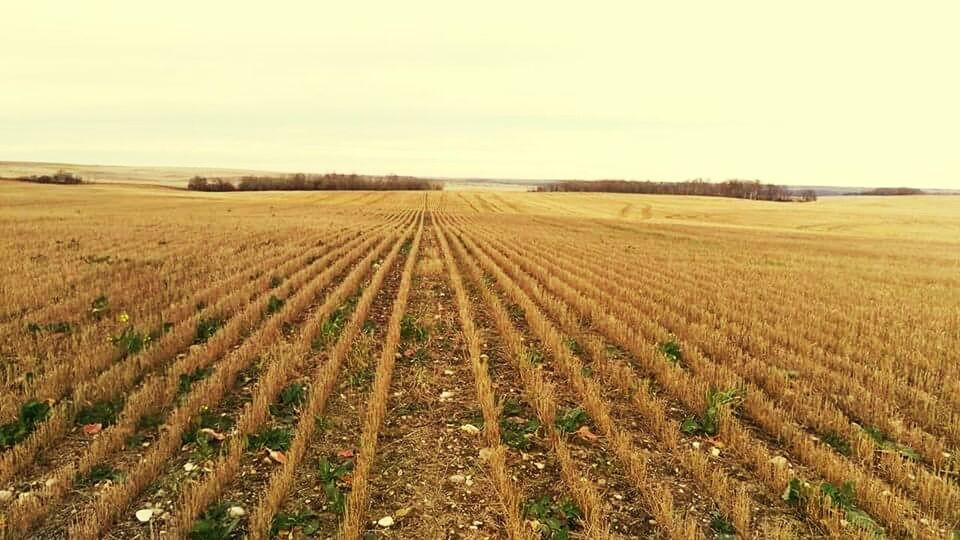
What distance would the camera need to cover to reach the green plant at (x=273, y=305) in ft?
31.1

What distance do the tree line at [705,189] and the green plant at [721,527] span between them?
130 metres

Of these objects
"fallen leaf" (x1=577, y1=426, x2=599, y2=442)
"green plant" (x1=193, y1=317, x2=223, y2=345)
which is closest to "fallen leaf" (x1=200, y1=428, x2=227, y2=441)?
"green plant" (x1=193, y1=317, x2=223, y2=345)

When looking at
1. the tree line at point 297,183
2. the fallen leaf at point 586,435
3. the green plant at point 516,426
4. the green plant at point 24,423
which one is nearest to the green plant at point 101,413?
the green plant at point 24,423

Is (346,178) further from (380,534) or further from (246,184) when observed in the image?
(380,534)

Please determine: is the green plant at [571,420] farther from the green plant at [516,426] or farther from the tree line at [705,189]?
the tree line at [705,189]

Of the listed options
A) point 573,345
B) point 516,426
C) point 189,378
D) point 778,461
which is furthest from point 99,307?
point 778,461

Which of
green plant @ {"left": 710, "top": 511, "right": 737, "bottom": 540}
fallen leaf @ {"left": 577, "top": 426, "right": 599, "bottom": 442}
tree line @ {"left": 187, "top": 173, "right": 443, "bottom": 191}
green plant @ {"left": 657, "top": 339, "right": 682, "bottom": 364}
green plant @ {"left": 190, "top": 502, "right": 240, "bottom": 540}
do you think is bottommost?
green plant @ {"left": 710, "top": 511, "right": 737, "bottom": 540}

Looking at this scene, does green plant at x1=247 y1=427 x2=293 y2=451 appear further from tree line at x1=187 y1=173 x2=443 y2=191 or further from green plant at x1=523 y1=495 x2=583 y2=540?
tree line at x1=187 y1=173 x2=443 y2=191

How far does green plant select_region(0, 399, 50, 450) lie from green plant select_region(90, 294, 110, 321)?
165 inches

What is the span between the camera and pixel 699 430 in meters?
5.19

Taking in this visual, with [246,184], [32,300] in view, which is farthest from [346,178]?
[32,300]

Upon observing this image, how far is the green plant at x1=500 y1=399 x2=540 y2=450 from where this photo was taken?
4.86m

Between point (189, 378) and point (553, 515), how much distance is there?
4.70 m

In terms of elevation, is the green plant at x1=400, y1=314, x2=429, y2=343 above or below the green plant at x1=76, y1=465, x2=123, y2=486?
above
